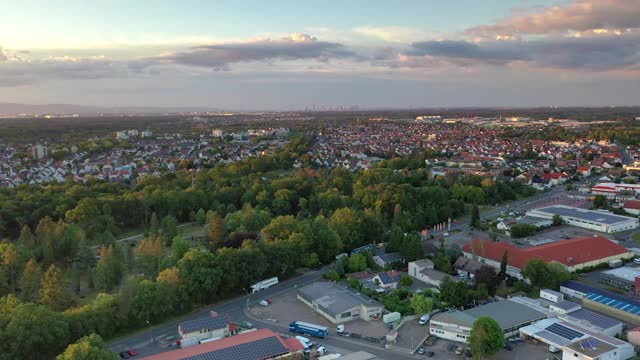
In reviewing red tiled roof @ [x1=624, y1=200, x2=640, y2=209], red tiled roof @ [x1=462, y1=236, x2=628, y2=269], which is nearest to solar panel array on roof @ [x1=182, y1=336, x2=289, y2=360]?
red tiled roof @ [x1=462, y1=236, x2=628, y2=269]

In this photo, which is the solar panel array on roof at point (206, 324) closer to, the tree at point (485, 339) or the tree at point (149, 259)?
the tree at point (149, 259)

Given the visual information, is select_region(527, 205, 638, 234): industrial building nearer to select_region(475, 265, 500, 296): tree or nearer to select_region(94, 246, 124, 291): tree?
select_region(475, 265, 500, 296): tree

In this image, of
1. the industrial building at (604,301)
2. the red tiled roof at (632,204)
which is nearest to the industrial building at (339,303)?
the industrial building at (604,301)

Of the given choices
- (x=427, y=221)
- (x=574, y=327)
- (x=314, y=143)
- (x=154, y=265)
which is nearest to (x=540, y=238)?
(x=427, y=221)

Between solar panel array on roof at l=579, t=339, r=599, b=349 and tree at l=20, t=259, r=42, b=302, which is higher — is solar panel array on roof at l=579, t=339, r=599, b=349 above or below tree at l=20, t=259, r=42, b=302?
above

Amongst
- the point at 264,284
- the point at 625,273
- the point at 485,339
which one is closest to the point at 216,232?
the point at 264,284

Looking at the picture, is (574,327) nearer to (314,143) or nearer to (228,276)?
(228,276)
